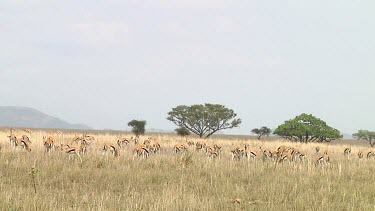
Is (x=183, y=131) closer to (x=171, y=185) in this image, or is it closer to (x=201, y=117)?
(x=201, y=117)

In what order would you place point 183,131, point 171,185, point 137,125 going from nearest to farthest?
point 171,185 < point 137,125 < point 183,131

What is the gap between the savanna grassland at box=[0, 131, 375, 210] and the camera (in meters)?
7.12

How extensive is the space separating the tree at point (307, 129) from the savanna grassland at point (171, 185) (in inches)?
1333

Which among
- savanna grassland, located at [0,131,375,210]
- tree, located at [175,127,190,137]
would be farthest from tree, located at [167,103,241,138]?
savanna grassland, located at [0,131,375,210]

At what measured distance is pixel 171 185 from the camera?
355 inches

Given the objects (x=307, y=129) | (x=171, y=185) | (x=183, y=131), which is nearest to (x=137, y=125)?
(x=183, y=131)

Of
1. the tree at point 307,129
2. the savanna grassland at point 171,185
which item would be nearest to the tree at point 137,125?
the tree at point 307,129

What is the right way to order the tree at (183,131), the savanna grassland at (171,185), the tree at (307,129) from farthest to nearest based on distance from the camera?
the tree at (183,131) → the tree at (307,129) → the savanna grassland at (171,185)

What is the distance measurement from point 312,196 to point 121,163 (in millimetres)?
6012

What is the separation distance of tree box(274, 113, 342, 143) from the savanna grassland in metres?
33.9

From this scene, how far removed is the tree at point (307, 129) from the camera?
151ft

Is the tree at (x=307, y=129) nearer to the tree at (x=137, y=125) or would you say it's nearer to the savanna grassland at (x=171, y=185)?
the tree at (x=137, y=125)

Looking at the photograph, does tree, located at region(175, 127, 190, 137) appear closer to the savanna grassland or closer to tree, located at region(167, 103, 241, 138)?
tree, located at region(167, 103, 241, 138)

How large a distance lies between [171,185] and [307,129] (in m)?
39.2
